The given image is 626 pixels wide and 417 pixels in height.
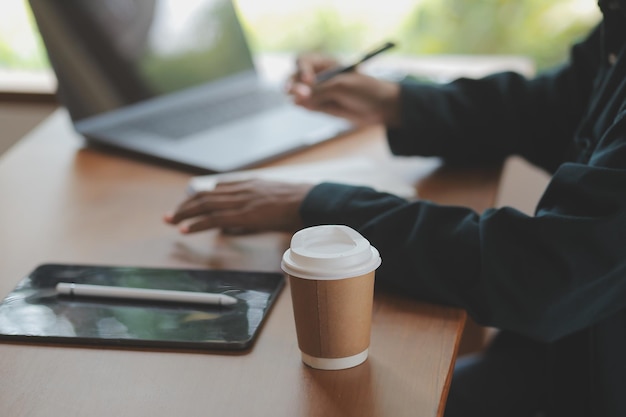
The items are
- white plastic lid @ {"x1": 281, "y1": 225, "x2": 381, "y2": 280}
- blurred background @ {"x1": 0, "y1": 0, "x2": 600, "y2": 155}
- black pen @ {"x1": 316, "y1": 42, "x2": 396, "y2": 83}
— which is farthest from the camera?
blurred background @ {"x1": 0, "y1": 0, "x2": 600, "y2": 155}

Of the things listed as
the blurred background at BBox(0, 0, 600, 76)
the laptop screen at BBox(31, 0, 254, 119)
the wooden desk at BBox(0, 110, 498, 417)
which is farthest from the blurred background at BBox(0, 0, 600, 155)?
the wooden desk at BBox(0, 110, 498, 417)

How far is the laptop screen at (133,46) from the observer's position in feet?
4.28

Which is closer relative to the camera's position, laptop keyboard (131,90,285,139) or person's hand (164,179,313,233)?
person's hand (164,179,313,233)

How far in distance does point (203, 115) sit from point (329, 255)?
80cm

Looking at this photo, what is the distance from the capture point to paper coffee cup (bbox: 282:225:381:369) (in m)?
0.65

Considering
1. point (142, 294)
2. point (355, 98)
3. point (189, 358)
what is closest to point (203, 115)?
point (355, 98)

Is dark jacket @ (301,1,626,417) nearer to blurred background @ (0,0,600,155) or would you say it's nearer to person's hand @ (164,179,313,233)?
person's hand @ (164,179,313,233)

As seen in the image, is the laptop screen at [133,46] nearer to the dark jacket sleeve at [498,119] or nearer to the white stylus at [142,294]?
the dark jacket sleeve at [498,119]

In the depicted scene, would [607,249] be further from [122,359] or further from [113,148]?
[113,148]

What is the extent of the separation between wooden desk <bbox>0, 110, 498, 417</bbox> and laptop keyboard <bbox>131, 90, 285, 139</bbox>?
0.25 metres

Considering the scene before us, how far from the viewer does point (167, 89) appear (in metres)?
1.43

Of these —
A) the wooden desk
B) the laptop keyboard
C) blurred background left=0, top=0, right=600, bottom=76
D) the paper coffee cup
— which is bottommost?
blurred background left=0, top=0, right=600, bottom=76

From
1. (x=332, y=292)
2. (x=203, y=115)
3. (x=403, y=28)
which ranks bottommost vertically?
(x=403, y=28)

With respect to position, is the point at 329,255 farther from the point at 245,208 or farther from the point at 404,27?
the point at 404,27
